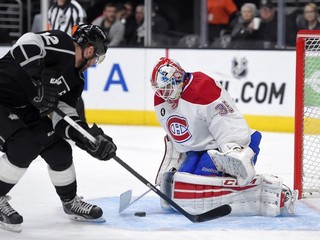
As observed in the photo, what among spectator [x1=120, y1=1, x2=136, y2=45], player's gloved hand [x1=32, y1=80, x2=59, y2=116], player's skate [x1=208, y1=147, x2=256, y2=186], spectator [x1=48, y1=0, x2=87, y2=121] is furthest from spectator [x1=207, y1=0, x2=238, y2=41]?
player's gloved hand [x1=32, y1=80, x2=59, y2=116]

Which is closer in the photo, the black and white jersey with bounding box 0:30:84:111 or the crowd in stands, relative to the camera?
the black and white jersey with bounding box 0:30:84:111

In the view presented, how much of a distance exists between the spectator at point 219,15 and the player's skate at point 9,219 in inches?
172

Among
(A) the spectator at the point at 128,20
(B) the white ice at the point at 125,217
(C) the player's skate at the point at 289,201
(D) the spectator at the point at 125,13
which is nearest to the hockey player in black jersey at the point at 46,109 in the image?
(B) the white ice at the point at 125,217

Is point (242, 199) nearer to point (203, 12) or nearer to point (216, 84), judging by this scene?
point (216, 84)

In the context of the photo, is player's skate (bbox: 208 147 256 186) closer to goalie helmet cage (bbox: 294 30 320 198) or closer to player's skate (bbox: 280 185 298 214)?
player's skate (bbox: 280 185 298 214)

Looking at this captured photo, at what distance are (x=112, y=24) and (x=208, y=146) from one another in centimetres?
427

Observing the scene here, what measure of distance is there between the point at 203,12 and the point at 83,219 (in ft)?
13.6

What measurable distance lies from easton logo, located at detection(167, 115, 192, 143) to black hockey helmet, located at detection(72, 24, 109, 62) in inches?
18.7

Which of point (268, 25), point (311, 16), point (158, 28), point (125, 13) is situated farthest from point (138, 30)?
point (311, 16)

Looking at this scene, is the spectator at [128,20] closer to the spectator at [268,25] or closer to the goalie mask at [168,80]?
the spectator at [268,25]

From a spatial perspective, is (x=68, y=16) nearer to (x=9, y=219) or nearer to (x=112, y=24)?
(x=112, y=24)

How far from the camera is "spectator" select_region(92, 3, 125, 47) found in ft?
26.0

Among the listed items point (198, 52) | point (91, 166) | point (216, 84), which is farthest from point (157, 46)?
point (216, 84)

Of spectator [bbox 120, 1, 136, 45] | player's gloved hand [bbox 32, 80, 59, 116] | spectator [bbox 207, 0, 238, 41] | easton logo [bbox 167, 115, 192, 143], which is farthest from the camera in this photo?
spectator [bbox 120, 1, 136, 45]
